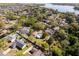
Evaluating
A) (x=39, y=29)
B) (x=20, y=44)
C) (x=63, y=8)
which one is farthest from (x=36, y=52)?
(x=63, y=8)

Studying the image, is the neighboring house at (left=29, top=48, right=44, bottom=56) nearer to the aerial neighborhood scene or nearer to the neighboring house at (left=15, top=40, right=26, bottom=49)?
the aerial neighborhood scene

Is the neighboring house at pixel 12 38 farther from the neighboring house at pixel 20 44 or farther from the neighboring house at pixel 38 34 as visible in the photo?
the neighboring house at pixel 38 34

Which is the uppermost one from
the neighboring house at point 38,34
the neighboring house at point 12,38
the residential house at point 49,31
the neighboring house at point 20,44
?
the residential house at point 49,31

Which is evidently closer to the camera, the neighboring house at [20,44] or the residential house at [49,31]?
the neighboring house at [20,44]

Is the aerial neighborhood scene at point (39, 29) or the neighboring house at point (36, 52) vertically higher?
the aerial neighborhood scene at point (39, 29)

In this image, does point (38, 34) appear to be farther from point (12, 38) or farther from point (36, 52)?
point (12, 38)

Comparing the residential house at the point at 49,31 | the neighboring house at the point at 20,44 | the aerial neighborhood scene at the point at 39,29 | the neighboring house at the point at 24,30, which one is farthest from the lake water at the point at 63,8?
the neighboring house at the point at 20,44

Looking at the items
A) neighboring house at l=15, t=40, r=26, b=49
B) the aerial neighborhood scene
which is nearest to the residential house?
the aerial neighborhood scene

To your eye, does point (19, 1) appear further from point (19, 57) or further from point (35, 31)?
point (19, 57)
